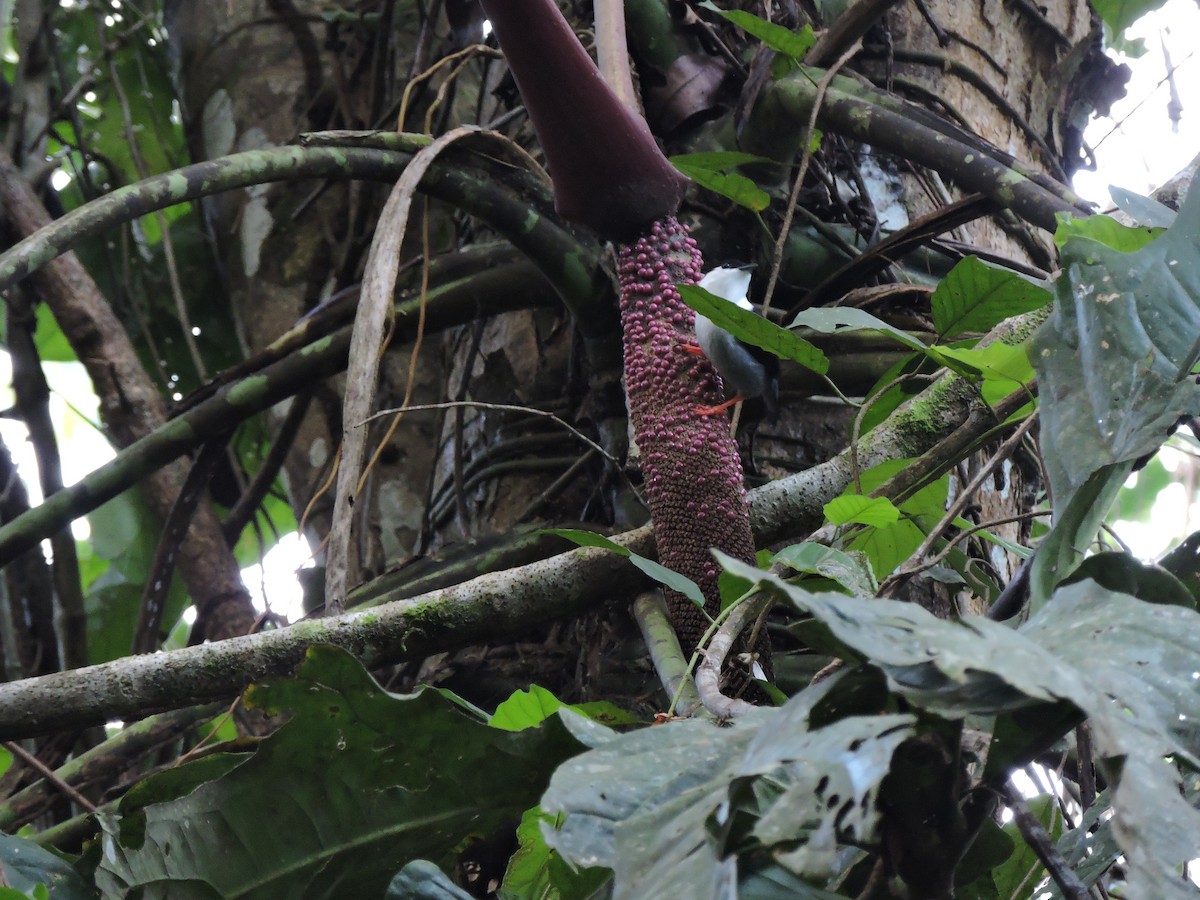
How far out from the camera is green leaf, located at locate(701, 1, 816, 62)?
48.6 inches

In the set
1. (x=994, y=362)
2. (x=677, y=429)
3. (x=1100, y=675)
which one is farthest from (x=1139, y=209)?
(x=1100, y=675)

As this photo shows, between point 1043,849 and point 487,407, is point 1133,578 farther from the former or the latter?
point 487,407

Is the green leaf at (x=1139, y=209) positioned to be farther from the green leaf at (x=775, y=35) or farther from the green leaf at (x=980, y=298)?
the green leaf at (x=775, y=35)

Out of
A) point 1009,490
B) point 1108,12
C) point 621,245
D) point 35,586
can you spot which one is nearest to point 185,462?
point 35,586

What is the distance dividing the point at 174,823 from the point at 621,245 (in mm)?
675

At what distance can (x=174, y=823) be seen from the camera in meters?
0.69

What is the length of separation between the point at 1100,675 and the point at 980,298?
65cm

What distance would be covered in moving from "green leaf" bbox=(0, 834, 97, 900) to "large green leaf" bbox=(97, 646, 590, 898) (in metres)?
0.07

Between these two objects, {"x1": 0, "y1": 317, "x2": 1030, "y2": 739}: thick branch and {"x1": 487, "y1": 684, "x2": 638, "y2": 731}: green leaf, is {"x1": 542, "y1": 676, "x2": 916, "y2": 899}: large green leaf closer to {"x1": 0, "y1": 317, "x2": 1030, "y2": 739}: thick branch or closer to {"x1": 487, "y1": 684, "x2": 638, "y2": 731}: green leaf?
{"x1": 487, "y1": 684, "x2": 638, "y2": 731}: green leaf

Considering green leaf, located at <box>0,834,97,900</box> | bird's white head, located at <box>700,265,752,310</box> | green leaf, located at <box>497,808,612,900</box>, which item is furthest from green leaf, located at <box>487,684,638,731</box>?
bird's white head, located at <box>700,265,752,310</box>

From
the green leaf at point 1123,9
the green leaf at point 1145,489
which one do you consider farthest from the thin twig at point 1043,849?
the green leaf at point 1145,489

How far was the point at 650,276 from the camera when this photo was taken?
111 centimetres

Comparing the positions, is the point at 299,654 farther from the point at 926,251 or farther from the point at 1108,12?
the point at 1108,12

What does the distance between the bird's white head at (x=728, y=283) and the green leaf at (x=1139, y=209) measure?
506 mm
